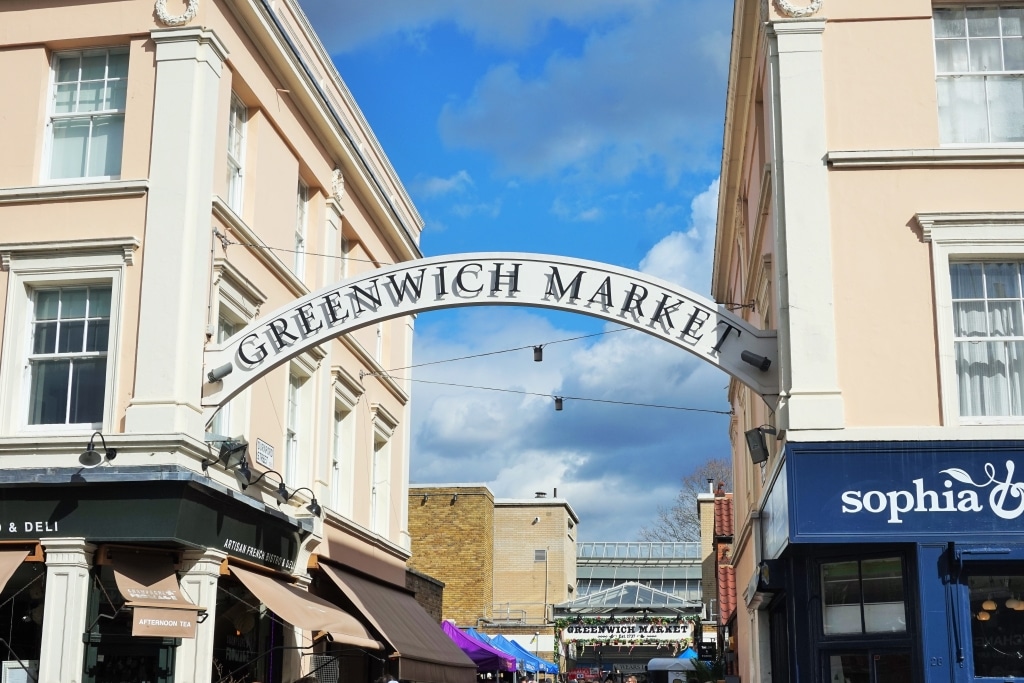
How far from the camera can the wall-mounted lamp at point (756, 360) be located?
534 inches

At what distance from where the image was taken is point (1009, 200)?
43.7 ft

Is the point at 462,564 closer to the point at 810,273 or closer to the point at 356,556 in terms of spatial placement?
the point at 356,556

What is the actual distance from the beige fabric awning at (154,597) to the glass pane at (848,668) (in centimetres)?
695

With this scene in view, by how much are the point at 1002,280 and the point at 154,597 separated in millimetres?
9808

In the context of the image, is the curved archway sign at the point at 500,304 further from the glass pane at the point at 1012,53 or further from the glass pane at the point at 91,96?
the glass pane at the point at 1012,53

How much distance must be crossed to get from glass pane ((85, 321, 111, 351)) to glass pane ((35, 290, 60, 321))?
53cm

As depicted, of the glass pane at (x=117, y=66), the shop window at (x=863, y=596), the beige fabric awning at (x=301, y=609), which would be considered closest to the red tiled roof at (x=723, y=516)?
the beige fabric awning at (x=301, y=609)

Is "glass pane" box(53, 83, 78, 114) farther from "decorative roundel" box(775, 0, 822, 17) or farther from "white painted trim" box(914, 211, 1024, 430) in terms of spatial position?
"white painted trim" box(914, 211, 1024, 430)

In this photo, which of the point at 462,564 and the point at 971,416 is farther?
the point at 462,564

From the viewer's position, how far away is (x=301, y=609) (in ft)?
52.5

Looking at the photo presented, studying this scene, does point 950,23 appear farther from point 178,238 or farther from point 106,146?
point 106,146

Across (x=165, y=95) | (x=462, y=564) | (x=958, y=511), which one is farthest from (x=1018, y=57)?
(x=462, y=564)

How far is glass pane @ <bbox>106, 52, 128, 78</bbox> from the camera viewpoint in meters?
16.1

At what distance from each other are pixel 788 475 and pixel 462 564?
34558mm
